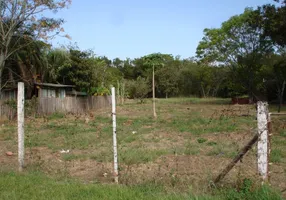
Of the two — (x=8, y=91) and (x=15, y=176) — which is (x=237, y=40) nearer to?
(x=8, y=91)

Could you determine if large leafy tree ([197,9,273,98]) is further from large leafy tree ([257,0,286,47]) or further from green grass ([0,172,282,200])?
green grass ([0,172,282,200])

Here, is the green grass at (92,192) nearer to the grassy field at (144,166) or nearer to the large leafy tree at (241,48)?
the grassy field at (144,166)

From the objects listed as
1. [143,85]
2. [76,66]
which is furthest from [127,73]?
[76,66]

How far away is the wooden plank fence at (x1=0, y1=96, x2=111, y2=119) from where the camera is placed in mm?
16438

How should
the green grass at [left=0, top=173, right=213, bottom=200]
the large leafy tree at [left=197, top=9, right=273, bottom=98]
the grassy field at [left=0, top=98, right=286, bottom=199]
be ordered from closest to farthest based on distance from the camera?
the green grass at [left=0, top=173, right=213, bottom=200], the grassy field at [left=0, top=98, right=286, bottom=199], the large leafy tree at [left=197, top=9, right=273, bottom=98]

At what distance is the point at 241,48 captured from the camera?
33.8 m

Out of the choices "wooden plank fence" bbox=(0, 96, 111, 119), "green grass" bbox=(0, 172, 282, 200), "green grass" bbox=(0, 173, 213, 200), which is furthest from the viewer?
"wooden plank fence" bbox=(0, 96, 111, 119)

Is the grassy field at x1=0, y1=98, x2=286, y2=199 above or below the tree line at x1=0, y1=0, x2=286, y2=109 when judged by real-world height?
below

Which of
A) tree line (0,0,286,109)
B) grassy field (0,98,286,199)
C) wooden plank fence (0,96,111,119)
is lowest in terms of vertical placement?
grassy field (0,98,286,199)

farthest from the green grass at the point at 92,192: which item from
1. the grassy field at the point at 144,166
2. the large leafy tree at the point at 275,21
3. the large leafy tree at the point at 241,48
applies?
the large leafy tree at the point at 241,48

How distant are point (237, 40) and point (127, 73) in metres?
36.1

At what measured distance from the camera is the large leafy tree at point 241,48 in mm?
32562

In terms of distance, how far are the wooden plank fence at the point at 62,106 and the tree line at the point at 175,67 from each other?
149 centimetres

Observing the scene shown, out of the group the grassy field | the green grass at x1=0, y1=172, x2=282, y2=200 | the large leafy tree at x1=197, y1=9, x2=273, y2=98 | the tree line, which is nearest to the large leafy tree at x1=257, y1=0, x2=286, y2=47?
the tree line
